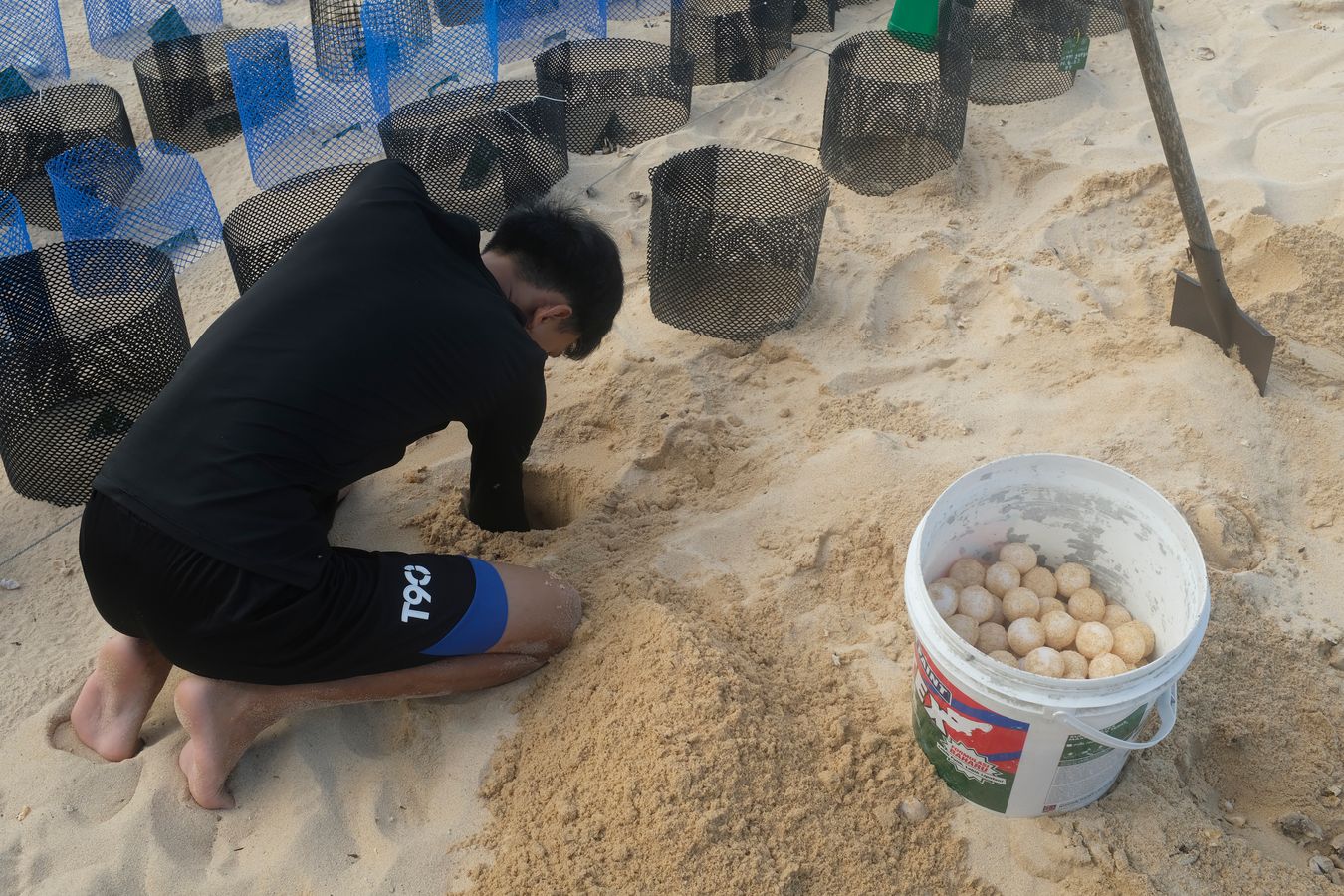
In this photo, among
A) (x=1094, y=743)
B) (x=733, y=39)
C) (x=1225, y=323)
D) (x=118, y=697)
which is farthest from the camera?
(x=733, y=39)

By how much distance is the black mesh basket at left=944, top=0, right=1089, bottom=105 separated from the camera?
16.4ft

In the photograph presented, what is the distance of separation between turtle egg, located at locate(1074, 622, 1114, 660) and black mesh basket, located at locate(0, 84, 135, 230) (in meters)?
4.35

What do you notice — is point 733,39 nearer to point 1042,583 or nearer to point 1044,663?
point 1042,583

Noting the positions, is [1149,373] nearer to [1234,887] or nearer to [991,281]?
[991,281]

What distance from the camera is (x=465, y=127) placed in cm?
445

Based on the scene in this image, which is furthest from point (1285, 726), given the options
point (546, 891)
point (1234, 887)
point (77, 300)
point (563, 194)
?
point (77, 300)

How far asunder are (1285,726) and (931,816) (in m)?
0.87

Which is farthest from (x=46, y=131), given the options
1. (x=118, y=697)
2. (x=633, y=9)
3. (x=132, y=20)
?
(x=118, y=697)

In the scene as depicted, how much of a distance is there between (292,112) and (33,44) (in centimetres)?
173

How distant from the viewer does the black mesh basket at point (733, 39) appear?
17.2 ft

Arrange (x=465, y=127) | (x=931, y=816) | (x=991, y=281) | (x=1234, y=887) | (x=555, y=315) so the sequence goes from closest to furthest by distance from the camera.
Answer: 1. (x=1234, y=887)
2. (x=931, y=816)
3. (x=555, y=315)
4. (x=991, y=281)
5. (x=465, y=127)

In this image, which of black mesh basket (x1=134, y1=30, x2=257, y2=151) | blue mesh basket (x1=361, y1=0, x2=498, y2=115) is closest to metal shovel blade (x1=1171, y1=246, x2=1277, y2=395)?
blue mesh basket (x1=361, y1=0, x2=498, y2=115)

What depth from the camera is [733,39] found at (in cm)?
528

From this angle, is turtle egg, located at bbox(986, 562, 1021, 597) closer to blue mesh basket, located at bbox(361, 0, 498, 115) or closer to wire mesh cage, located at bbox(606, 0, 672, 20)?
blue mesh basket, located at bbox(361, 0, 498, 115)
